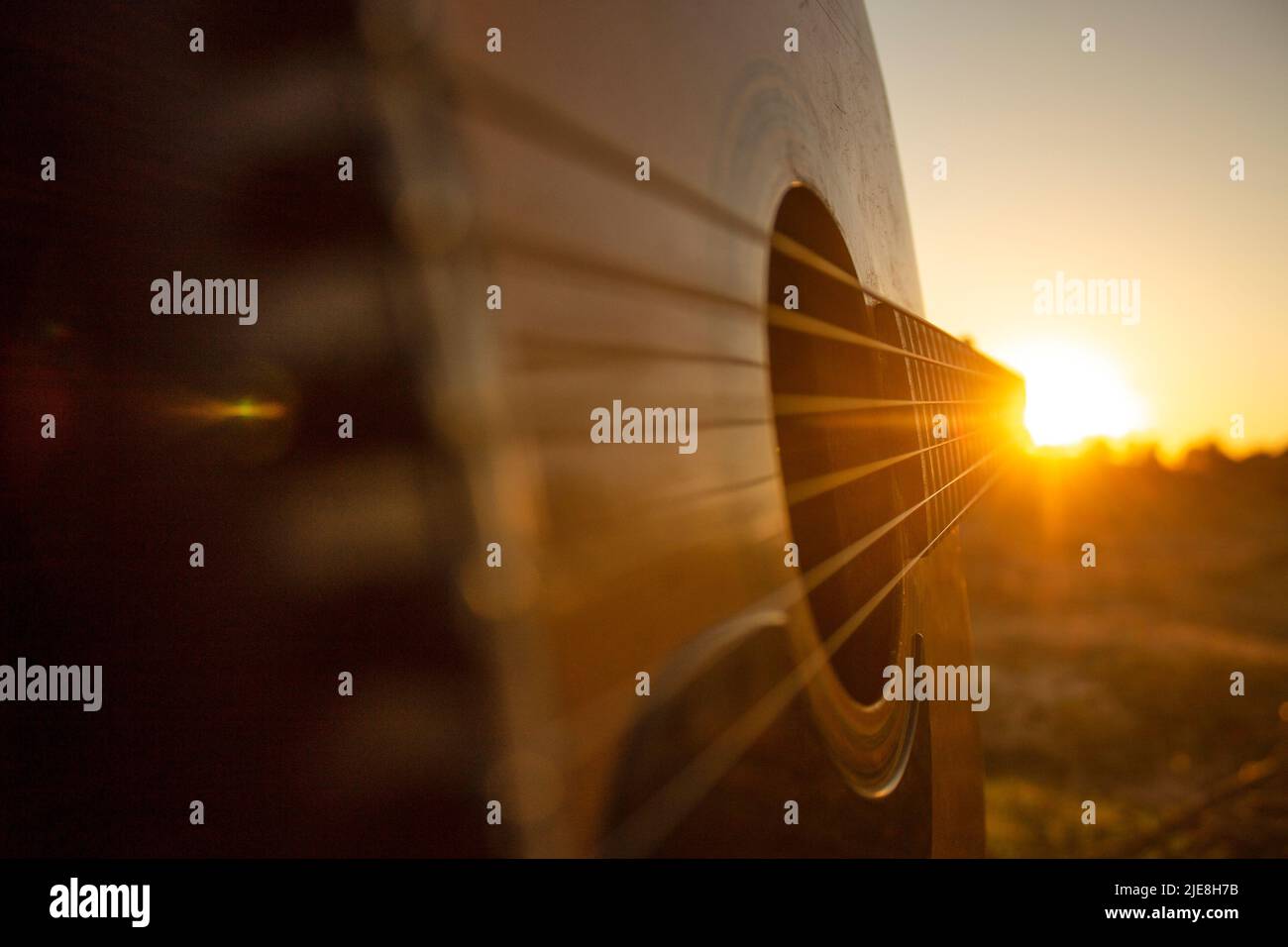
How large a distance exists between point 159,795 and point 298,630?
11 cm

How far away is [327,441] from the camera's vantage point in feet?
1.29

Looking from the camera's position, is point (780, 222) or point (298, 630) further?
point (780, 222)

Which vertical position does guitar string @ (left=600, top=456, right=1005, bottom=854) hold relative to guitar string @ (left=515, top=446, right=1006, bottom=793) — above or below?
below

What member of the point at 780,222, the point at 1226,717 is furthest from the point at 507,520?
the point at 1226,717

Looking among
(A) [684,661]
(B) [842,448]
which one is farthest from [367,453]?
(B) [842,448]

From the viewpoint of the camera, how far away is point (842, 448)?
47.6 inches

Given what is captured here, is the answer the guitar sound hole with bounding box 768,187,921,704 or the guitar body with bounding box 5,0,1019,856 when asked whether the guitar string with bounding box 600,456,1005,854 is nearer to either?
the guitar body with bounding box 5,0,1019,856

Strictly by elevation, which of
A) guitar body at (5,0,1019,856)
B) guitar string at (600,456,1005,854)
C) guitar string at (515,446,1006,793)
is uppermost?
guitar body at (5,0,1019,856)

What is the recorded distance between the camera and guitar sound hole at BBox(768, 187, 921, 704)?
1119 mm

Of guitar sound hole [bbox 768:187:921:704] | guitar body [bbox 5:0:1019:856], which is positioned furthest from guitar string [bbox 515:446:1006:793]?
guitar sound hole [bbox 768:187:921:704]

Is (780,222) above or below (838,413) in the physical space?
above

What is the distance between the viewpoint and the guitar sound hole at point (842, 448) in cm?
112

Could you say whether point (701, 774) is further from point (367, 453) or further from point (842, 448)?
point (842, 448)

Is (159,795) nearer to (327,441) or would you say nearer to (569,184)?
(327,441)
